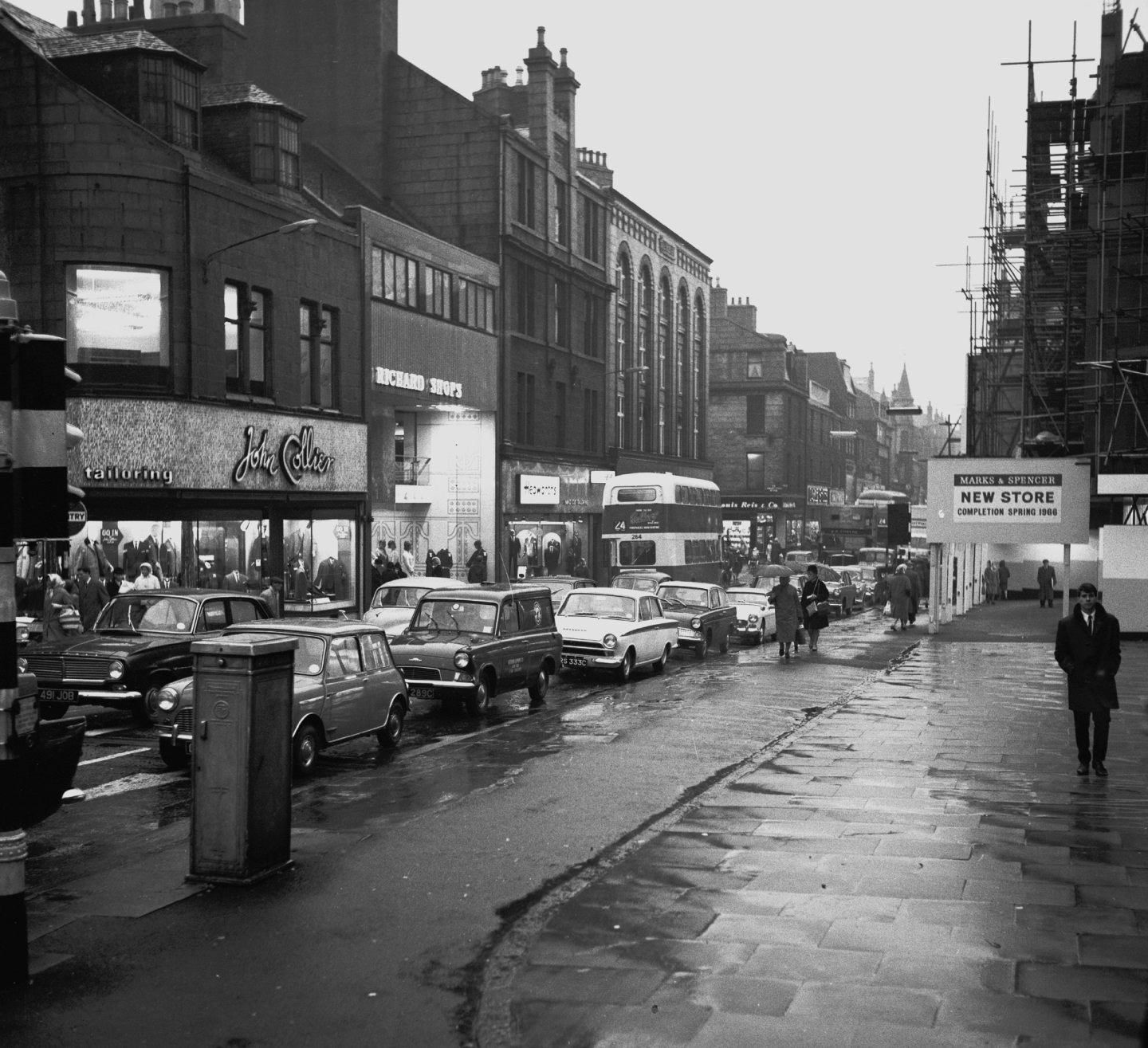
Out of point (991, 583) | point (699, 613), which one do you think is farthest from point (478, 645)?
point (991, 583)

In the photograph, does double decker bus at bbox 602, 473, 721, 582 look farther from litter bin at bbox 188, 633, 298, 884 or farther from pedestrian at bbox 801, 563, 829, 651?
litter bin at bbox 188, 633, 298, 884

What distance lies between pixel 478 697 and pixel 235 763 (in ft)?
29.3

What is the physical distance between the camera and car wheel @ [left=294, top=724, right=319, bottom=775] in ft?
42.6

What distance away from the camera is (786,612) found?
2625 cm

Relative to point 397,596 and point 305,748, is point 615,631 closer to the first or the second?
point 397,596

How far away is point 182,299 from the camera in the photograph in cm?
2877

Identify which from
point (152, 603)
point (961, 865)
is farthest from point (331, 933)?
point (152, 603)

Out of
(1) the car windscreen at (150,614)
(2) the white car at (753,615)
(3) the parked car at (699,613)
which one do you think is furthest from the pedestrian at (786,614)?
A: (1) the car windscreen at (150,614)

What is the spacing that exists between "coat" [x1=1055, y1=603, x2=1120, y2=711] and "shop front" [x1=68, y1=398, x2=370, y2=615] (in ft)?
56.1

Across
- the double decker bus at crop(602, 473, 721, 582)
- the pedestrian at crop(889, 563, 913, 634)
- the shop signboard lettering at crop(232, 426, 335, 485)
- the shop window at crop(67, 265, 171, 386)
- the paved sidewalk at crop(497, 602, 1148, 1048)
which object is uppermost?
the shop window at crop(67, 265, 171, 386)

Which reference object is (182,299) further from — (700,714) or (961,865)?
(961,865)

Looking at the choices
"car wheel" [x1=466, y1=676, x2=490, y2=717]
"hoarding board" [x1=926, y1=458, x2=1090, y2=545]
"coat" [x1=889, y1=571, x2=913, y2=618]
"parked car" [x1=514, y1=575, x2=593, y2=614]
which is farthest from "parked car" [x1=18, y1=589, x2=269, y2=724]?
"coat" [x1=889, y1=571, x2=913, y2=618]

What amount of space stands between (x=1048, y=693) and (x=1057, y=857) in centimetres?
1115

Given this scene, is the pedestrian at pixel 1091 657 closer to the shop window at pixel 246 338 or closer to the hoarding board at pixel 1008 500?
the hoarding board at pixel 1008 500
